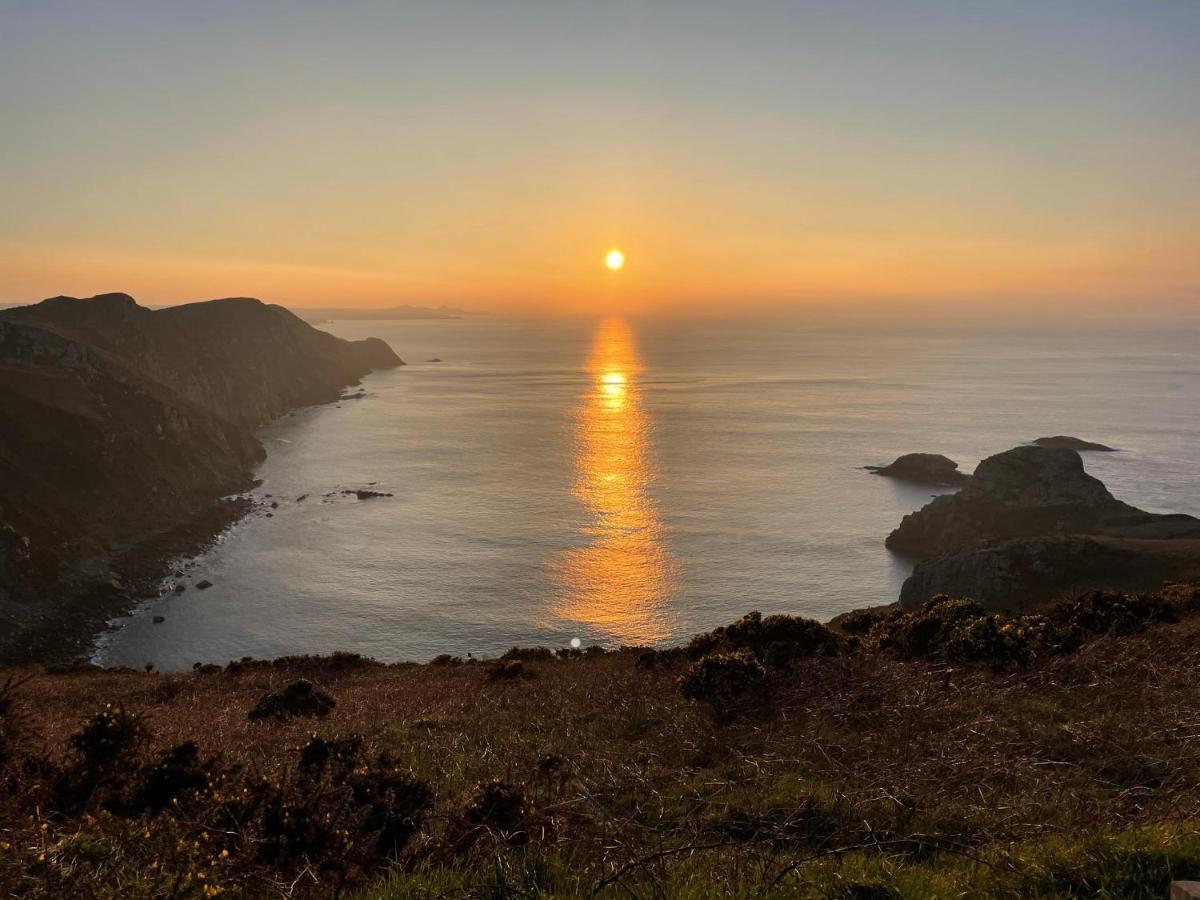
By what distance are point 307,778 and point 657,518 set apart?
90.8m

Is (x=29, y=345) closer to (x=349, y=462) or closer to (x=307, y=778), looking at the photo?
(x=349, y=462)

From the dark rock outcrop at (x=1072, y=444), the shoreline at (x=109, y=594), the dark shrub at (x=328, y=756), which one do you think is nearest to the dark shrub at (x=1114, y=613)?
the dark shrub at (x=328, y=756)

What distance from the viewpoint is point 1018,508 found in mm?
85625

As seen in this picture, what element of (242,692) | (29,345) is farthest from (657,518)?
(29,345)

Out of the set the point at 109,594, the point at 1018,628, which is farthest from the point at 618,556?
the point at 1018,628

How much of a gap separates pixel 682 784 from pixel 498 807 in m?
3.91

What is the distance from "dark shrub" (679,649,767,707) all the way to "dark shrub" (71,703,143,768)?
13204 mm

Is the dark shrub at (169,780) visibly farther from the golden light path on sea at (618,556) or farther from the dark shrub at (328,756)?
the golden light path on sea at (618,556)

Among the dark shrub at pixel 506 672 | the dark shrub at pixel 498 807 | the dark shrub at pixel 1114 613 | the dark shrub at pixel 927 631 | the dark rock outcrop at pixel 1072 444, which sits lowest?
the dark rock outcrop at pixel 1072 444

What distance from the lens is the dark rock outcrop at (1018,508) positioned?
271ft

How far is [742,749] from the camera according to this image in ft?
48.8

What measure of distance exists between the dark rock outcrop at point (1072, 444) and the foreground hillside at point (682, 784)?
137m

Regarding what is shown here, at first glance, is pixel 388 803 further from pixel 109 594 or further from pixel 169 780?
pixel 109 594

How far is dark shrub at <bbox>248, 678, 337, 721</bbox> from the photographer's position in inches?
880
